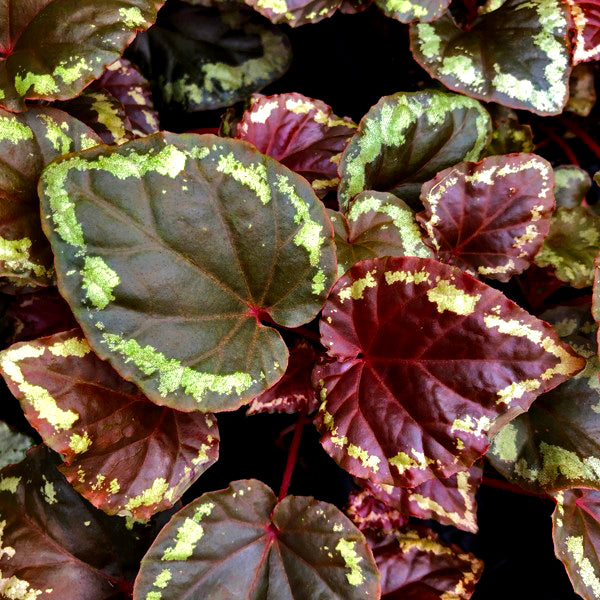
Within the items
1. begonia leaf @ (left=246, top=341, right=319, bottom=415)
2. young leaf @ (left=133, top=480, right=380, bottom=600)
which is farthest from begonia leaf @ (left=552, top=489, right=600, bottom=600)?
begonia leaf @ (left=246, top=341, right=319, bottom=415)

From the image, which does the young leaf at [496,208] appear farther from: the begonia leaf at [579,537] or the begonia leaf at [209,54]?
the begonia leaf at [209,54]

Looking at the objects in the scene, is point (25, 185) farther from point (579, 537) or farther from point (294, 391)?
point (579, 537)

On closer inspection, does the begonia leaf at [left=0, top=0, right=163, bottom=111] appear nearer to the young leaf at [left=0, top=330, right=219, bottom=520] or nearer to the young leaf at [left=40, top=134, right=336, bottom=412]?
the young leaf at [left=40, top=134, right=336, bottom=412]

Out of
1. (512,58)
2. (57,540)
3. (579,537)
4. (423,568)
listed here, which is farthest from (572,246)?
(57,540)

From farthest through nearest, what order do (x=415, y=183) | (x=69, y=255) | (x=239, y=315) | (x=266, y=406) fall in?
(x=415, y=183)
(x=266, y=406)
(x=239, y=315)
(x=69, y=255)

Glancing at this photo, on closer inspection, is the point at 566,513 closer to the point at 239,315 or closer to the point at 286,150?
the point at 239,315

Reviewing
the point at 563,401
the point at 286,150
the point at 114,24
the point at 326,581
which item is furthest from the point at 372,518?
the point at 114,24

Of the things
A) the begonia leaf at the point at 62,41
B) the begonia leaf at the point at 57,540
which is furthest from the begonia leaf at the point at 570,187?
the begonia leaf at the point at 57,540
